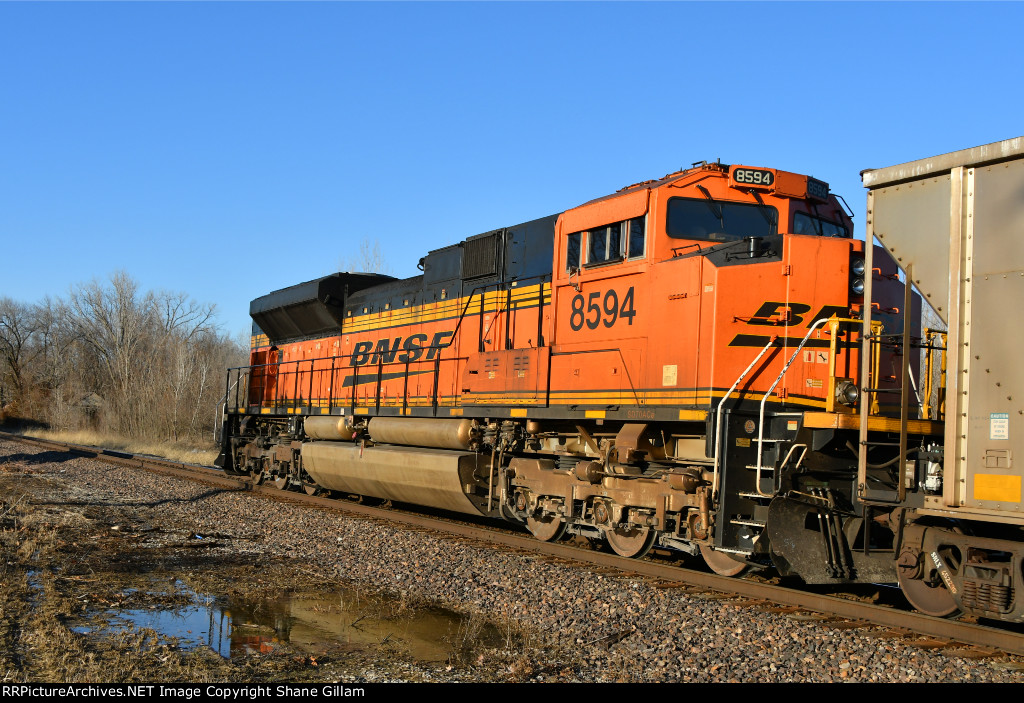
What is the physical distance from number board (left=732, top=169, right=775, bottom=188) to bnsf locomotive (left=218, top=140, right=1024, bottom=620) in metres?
0.02

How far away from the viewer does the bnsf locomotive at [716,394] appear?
600 centimetres

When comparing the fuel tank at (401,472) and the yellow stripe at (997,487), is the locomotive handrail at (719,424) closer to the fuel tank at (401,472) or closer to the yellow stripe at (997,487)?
the yellow stripe at (997,487)

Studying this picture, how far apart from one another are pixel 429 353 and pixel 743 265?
609 centimetres

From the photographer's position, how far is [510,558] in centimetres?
912

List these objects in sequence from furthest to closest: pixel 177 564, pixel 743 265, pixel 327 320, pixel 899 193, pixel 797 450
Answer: pixel 327 320, pixel 177 564, pixel 743 265, pixel 797 450, pixel 899 193

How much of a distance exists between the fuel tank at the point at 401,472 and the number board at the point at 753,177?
16.2ft

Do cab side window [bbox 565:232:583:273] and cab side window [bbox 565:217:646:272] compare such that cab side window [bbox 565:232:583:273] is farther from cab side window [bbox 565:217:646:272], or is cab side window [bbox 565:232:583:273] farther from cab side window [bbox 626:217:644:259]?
cab side window [bbox 626:217:644:259]

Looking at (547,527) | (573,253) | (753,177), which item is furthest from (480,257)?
(753,177)

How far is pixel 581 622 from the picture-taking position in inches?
259

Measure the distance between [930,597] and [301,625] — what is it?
475cm

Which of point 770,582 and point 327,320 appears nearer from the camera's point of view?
point 770,582

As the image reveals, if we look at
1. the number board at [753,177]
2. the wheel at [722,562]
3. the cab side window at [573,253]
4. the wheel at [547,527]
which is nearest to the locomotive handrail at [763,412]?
the wheel at [722,562]
